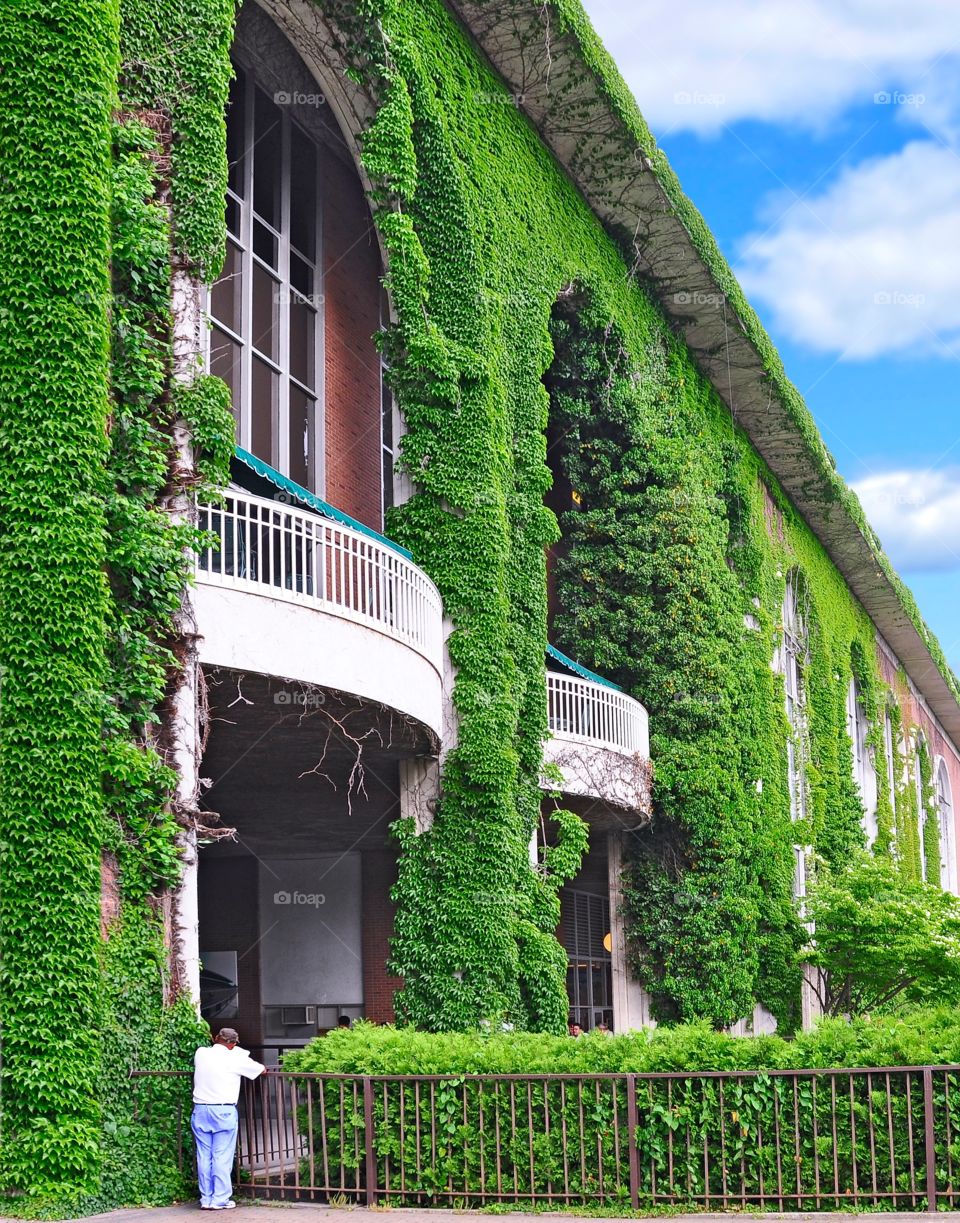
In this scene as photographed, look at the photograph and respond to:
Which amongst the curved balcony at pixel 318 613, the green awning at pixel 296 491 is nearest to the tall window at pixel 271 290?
the green awning at pixel 296 491

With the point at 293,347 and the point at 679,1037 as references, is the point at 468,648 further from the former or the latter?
the point at 679,1037

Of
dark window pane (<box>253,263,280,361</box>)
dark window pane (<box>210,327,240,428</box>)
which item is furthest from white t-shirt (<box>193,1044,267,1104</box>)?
dark window pane (<box>253,263,280,361</box>)

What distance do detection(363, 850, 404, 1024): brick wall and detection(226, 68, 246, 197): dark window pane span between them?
10.7 meters

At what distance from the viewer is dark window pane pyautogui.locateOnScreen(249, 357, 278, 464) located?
2008 cm

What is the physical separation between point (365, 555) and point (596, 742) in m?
7.14

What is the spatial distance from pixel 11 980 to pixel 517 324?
13.2m

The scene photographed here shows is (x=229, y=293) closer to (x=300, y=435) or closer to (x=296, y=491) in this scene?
(x=300, y=435)

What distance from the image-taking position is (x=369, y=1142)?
496 inches

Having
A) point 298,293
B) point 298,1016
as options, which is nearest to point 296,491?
point 298,293

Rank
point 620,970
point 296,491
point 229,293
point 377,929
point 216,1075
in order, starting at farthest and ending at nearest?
point 620,970
point 377,929
point 229,293
point 296,491
point 216,1075

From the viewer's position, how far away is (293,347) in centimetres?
2142

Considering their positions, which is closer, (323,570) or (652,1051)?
(652,1051)

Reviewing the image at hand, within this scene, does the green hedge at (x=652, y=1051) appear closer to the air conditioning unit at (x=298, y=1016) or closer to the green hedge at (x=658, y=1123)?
the green hedge at (x=658, y=1123)

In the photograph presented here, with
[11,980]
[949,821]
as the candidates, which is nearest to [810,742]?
[11,980]
